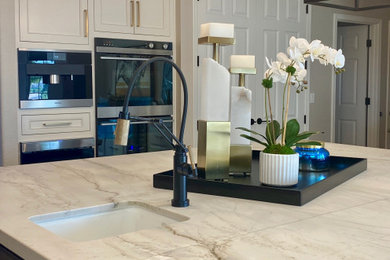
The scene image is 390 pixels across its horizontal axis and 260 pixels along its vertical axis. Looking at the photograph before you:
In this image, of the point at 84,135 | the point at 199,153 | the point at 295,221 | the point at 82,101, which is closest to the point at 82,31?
the point at 82,101

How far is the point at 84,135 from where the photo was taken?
12.9 feet

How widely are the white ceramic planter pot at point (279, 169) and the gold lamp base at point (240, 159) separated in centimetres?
→ 18

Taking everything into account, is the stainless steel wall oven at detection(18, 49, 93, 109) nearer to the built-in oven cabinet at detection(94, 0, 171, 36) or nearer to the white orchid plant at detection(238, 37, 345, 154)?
the built-in oven cabinet at detection(94, 0, 171, 36)

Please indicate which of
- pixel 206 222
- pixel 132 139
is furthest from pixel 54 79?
pixel 206 222

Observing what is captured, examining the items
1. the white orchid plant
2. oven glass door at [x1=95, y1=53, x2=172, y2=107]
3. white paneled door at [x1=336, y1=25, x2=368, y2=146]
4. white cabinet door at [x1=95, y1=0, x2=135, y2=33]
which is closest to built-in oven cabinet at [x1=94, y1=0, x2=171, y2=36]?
white cabinet door at [x1=95, y1=0, x2=135, y2=33]

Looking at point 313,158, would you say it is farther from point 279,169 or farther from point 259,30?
point 259,30

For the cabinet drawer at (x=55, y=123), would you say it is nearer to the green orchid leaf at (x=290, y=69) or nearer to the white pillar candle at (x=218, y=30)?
the white pillar candle at (x=218, y=30)

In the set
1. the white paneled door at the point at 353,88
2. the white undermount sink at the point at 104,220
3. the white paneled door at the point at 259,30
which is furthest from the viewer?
the white paneled door at the point at 353,88

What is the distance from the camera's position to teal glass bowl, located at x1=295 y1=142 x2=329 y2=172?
1944 mm

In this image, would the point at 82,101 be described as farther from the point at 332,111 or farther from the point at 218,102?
the point at 332,111

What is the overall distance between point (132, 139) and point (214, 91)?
2.58 metres

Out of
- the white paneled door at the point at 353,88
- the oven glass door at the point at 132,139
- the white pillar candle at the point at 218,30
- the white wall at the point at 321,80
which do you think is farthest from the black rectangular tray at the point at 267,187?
the white paneled door at the point at 353,88

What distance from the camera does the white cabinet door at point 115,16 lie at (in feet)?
13.0

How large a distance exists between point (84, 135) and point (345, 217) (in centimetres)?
284
